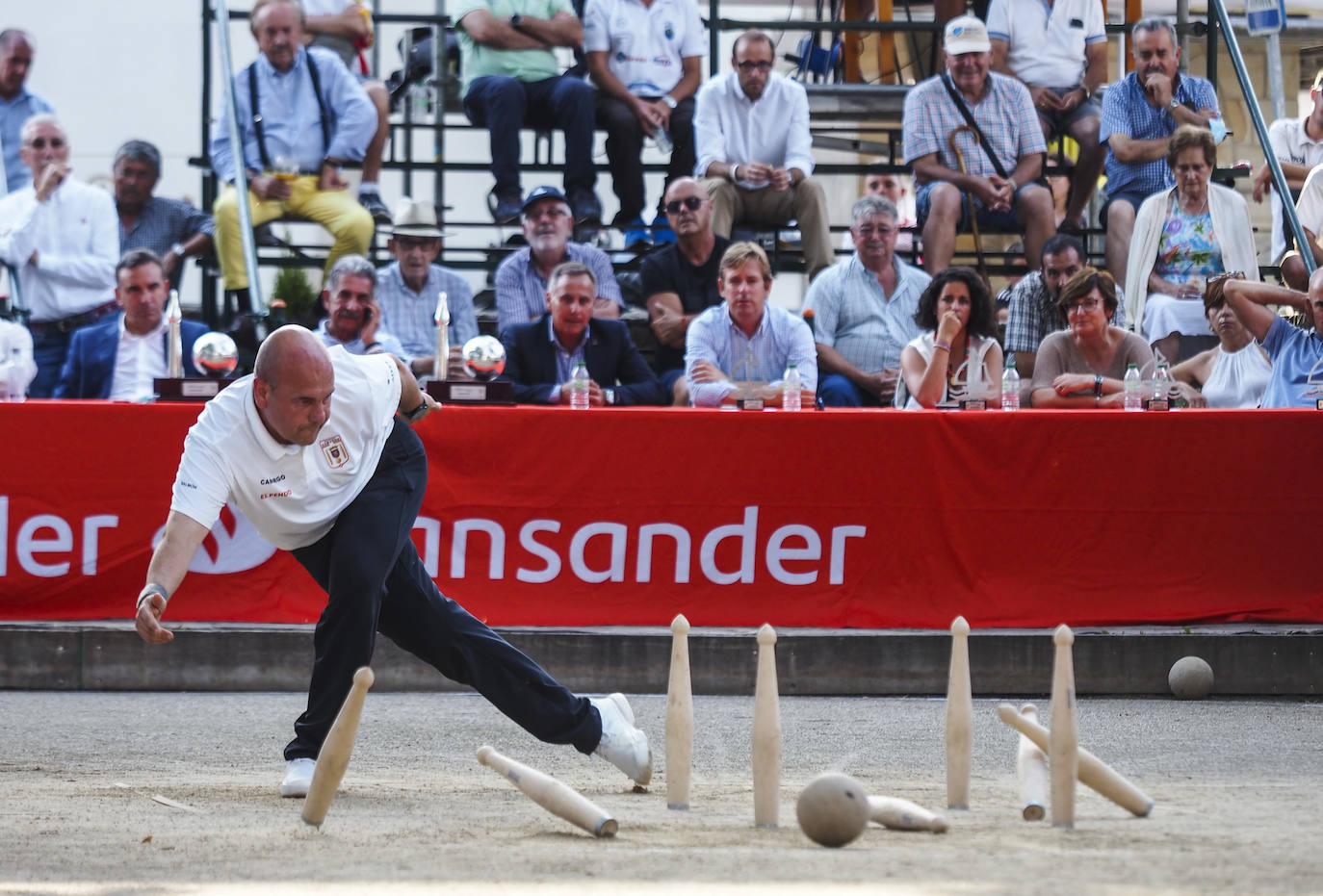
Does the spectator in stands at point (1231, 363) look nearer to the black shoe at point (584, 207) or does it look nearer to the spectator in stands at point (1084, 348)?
the spectator in stands at point (1084, 348)

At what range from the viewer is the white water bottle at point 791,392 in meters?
8.73

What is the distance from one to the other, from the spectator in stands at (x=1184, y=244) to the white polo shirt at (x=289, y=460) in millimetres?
6777

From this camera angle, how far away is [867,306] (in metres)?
10.6

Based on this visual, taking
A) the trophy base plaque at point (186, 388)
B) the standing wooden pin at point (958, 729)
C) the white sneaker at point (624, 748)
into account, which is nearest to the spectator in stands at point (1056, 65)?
the trophy base plaque at point (186, 388)

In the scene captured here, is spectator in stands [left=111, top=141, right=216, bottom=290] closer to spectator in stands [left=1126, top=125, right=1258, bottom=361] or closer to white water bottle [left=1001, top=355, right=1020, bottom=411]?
white water bottle [left=1001, top=355, right=1020, bottom=411]

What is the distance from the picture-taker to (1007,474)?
831 centimetres

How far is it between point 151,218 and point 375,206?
153 centimetres

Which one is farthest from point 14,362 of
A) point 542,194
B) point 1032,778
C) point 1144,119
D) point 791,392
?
point 1144,119

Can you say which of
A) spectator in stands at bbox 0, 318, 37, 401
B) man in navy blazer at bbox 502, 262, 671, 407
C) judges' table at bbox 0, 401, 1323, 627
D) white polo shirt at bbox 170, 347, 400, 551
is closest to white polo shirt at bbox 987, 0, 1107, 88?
man in navy blazer at bbox 502, 262, 671, 407

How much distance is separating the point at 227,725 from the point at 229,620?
127cm

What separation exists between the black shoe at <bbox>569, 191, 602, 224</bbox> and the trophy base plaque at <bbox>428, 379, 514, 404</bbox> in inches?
126

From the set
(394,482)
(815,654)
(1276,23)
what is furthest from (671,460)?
(1276,23)

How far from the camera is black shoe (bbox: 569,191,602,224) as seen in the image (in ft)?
38.5

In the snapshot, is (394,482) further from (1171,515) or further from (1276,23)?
(1276,23)
